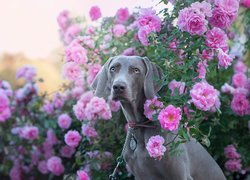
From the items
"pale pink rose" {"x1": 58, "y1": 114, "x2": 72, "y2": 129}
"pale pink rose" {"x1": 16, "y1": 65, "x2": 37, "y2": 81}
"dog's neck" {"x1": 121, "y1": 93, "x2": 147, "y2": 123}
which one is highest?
"dog's neck" {"x1": 121, "y1": 93, "x2": 147, "y2": 123}

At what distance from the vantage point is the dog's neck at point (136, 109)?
11.9ft

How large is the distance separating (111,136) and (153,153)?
1.31 meters

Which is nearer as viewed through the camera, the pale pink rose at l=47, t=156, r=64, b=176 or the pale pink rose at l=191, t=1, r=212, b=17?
the pale pink rose at l=191, t=1, r=212, b=17

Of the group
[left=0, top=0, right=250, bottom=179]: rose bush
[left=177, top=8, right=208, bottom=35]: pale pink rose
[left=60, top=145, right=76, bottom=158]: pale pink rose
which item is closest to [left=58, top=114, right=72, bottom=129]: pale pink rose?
[left=0, top=0, right=250, bottom=179]: rose bush

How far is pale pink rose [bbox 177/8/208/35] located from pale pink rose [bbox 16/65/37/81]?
2882 mm

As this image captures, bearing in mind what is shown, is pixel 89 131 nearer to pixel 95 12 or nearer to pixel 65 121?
pixel 65 121

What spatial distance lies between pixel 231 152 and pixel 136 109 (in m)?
1.27

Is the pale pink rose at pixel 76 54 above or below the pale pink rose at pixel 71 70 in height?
above

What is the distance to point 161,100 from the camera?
3.34 meters

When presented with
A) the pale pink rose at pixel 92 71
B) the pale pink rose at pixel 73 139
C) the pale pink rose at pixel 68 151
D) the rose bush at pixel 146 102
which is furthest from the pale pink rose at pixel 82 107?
the pale pink rose at pixel 68 151

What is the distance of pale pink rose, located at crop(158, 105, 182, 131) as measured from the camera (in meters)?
3.17

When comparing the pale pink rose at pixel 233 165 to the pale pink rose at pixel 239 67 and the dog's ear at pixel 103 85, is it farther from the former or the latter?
the dog's ear at pixel 103 85

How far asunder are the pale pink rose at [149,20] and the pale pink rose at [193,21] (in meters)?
0.30

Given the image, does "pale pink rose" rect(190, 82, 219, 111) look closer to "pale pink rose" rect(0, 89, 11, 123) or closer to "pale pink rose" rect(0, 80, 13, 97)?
"pale pink rose" rect(0, 89, 11, 123)
